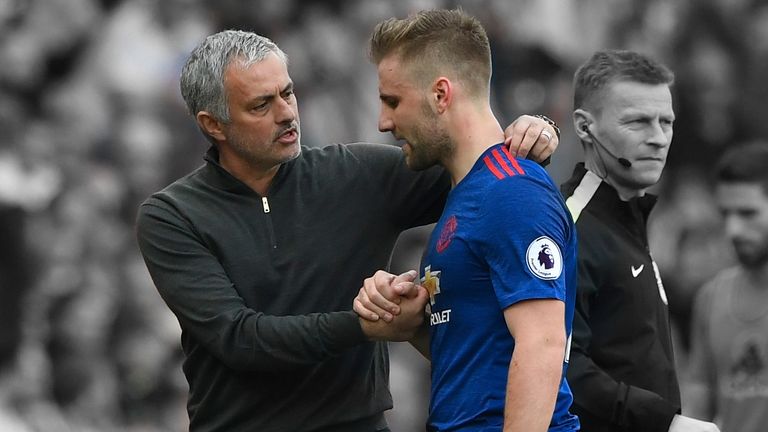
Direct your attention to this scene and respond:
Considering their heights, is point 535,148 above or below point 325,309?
above

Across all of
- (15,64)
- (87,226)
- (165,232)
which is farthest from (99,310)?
(165,232)

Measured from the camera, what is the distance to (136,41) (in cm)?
822

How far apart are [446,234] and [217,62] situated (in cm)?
98

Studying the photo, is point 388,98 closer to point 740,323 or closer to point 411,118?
point 411,118

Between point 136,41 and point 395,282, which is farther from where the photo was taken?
point 136,41

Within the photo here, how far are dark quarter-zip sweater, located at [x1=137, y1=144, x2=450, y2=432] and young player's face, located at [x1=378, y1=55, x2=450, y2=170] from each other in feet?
1.62

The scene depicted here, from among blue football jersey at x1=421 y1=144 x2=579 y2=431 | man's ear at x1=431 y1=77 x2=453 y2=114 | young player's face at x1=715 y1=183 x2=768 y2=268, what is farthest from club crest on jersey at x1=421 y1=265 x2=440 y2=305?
young player's face at x1=715 y1=183 x2=768 y2=268

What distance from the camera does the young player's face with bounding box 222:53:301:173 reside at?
4004 mm

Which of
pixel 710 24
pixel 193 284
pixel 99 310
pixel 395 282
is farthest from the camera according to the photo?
pixel 710 24

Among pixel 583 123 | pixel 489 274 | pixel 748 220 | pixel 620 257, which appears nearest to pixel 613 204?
pixel 620 257

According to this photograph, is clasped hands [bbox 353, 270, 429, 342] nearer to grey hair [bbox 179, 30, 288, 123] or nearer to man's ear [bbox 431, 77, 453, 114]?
man's ear [bbox 431, 77, 453, 114]

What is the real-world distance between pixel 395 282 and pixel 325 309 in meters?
0.46

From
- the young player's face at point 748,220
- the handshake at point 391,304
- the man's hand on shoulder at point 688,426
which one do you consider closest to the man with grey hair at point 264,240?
the handshake at point 391,304

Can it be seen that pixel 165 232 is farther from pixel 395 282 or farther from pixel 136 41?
pixel 136 41
